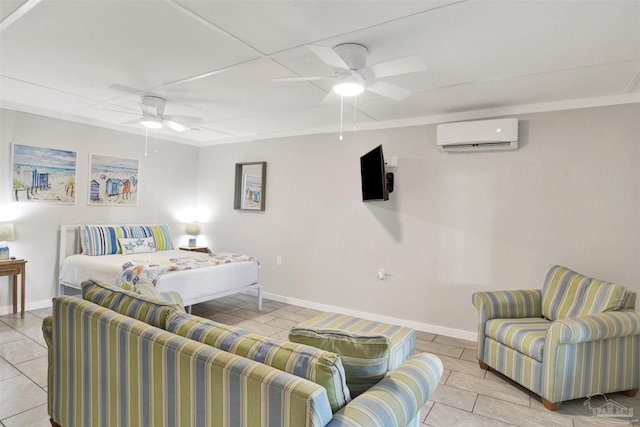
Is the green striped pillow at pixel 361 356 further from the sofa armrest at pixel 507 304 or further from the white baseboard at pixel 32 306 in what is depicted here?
the white baseboard at pixel 32 306

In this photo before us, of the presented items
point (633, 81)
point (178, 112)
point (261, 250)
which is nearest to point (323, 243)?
point (261, 250)

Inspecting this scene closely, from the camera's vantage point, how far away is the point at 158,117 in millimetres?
3822

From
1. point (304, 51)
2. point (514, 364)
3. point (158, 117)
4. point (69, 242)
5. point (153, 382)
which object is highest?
point (304, 51)

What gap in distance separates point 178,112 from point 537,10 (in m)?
3.65

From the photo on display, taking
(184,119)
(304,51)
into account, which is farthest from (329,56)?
(184,119)

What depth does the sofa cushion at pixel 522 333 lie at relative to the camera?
8.53 ft

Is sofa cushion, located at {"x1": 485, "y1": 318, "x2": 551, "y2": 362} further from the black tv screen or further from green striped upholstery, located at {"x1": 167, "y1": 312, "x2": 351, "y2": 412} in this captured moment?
green striped upholstery, located at {"x1": 167, "y1": 312, "x2": 351, "y2": 412}

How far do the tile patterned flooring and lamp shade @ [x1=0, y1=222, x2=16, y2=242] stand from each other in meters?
0.88

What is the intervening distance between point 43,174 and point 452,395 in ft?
16.2

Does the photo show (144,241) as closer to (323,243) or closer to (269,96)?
(323,243)

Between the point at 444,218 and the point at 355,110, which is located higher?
the point at 355,110

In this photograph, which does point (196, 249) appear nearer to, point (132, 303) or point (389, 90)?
point (132, 303)

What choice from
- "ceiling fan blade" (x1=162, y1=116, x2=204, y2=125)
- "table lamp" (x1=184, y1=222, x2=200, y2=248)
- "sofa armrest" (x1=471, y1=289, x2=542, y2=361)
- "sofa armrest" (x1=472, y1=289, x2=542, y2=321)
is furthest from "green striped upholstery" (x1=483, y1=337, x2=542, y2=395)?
"table lamp" (x1=184, y1=222, x2=200, y2=248)

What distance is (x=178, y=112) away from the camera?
4.29 m
